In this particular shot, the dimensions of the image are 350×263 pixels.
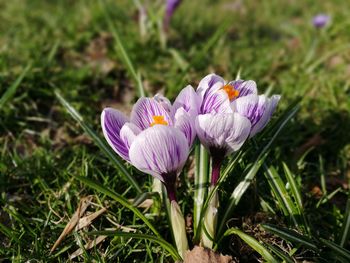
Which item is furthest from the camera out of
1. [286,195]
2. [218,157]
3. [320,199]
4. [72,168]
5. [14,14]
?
[14,14]

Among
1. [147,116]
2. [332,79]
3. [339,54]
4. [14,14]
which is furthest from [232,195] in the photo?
[14,14]

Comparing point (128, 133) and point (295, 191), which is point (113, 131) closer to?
point (128, 133)

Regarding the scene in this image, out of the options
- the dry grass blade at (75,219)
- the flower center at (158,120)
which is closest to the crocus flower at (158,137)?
the flower center at (158,120)

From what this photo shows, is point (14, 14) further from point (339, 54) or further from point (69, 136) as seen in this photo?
point (339, 54)

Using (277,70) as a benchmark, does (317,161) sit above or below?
below

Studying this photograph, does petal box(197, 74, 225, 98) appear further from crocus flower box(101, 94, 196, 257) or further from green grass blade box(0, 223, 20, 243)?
green grass blade box(0, 223, 20, 243)

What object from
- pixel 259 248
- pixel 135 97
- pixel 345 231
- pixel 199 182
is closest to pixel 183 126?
pixel 199 182
